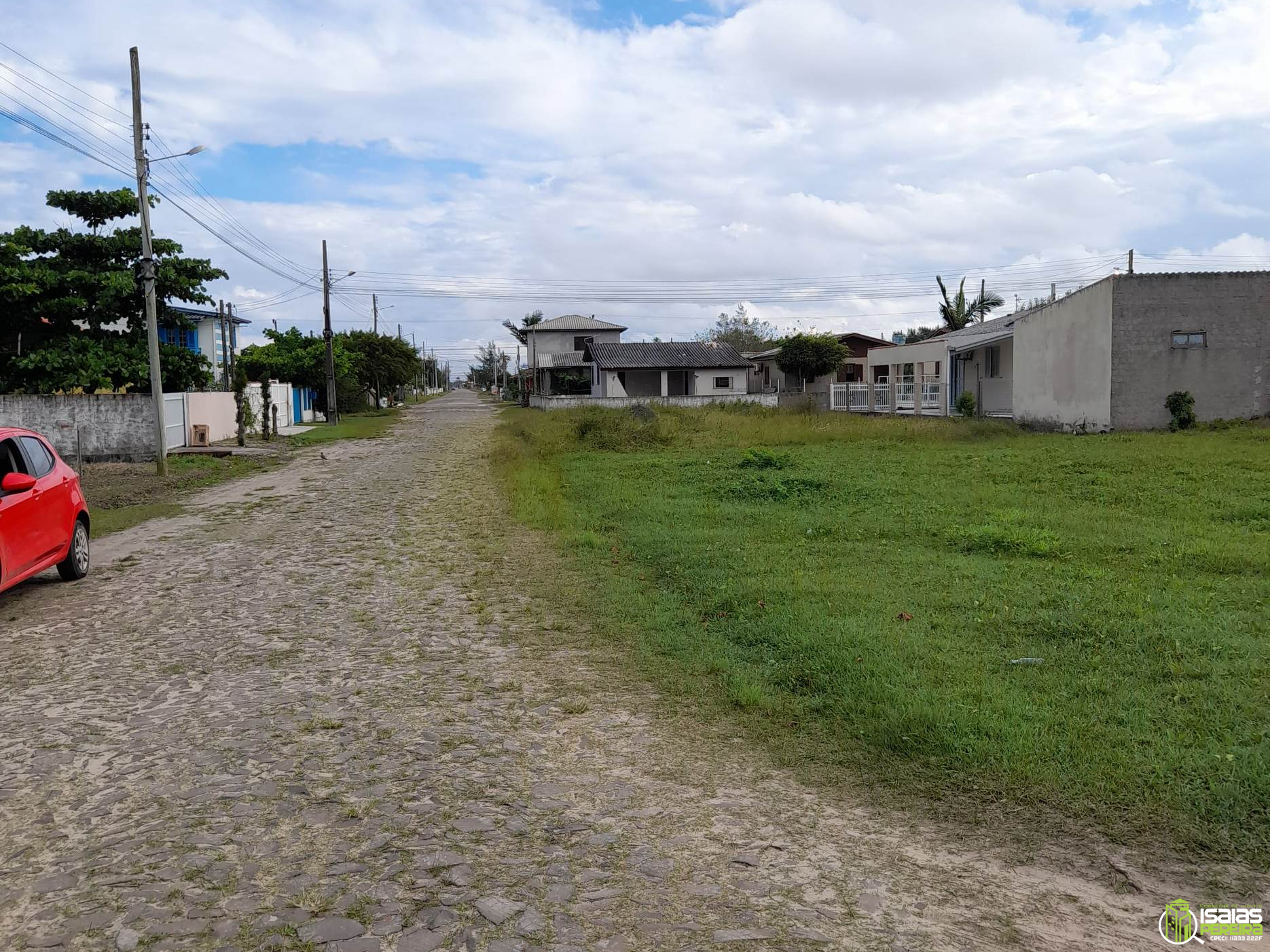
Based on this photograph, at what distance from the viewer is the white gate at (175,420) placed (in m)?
26.3

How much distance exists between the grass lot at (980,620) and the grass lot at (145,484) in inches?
238

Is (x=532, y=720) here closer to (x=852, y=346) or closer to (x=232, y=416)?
(x=232, y=416)

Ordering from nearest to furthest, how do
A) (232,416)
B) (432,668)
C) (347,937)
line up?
(347,937), (432,668), (232,416)

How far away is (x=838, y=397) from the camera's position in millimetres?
49250

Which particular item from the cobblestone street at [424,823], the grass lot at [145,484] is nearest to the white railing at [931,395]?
the grass lot at [145,484]

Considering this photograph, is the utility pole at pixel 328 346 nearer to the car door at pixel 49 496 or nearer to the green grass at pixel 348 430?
the green grass at pixel 348 430

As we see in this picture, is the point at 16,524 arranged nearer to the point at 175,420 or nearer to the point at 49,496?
the point at 49,496

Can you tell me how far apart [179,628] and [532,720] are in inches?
150

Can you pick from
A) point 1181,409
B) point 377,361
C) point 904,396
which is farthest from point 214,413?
point 377,361

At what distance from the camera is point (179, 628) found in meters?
8.12

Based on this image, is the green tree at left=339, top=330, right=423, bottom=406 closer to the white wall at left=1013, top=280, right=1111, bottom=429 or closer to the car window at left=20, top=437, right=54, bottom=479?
the white wall at left=1013, top=280, right=1111, bottom=429

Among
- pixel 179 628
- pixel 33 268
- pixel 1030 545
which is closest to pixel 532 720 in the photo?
pixel 179 628

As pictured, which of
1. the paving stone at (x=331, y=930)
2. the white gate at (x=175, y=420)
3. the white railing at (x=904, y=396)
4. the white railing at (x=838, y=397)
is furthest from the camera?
the white railing at (x=838, y=397)

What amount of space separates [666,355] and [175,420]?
44610 millimetres
